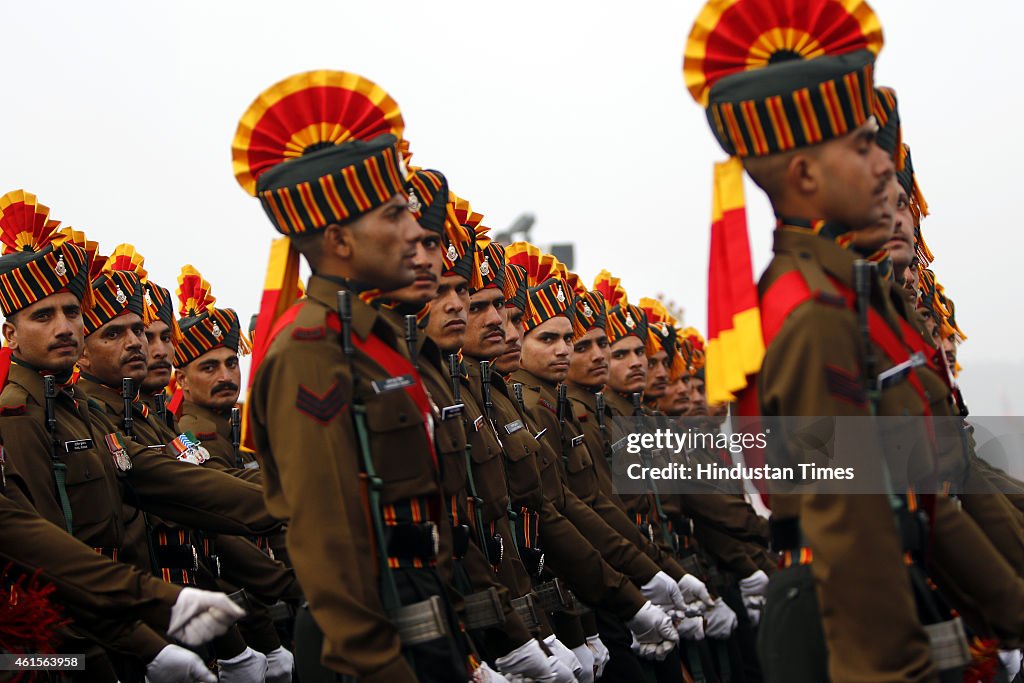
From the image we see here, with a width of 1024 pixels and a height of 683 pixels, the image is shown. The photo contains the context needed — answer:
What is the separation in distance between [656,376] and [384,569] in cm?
1109

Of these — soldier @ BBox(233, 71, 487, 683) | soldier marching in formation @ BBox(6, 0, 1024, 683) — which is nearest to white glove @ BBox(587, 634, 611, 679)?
soldier marching in formation @ BBox(6, 0, 1024, 683)

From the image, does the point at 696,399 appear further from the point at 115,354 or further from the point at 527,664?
the point at 527,664

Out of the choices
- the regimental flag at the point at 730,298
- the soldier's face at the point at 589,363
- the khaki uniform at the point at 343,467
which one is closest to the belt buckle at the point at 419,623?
the khaki uniform at the point at 343,467

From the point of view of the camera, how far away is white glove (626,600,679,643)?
877 centimetres

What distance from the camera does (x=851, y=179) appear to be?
4.39 metres

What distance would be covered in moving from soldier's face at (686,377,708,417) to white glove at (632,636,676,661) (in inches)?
312

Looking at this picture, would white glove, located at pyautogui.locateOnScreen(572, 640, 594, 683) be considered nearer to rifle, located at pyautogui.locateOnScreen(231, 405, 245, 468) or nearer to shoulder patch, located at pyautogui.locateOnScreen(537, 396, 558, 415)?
shoulder patch, located at pyautogui.locateOnScreen(537, 396, 558, 415)

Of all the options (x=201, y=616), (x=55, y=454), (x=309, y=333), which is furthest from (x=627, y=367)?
(x=309, y=333)

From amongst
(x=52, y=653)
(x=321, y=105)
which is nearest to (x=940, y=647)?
(x=321, y=105)

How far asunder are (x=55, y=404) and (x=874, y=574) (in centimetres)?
507

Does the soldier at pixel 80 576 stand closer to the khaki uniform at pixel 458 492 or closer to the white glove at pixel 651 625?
the khaki uniform at pixel 458 492

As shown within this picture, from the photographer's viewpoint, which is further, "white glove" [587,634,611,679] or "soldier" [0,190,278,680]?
"white glove" [587,634,611,679]

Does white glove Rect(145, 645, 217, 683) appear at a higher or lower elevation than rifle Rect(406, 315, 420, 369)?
lower

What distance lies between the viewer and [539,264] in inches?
442
